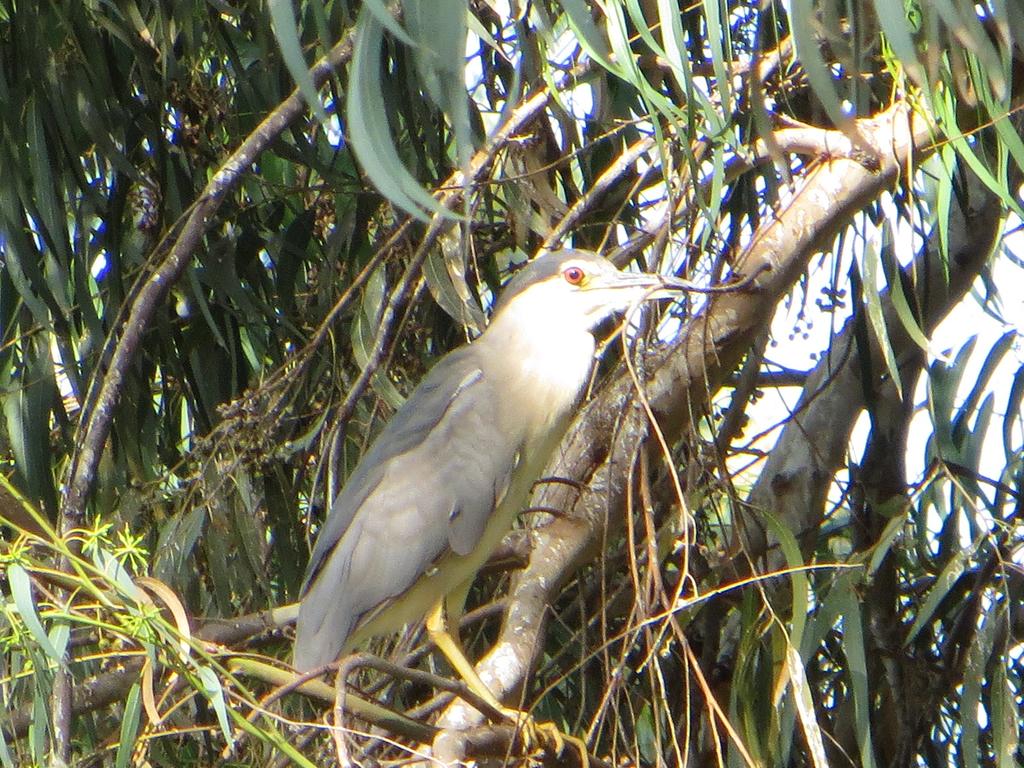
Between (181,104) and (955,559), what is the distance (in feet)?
4.99

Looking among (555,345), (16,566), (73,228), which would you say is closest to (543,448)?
(555,345)

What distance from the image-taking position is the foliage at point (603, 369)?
2.10 m

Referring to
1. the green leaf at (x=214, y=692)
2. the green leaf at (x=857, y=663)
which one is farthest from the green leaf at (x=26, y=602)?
the green leaf at (x=857, y=663)

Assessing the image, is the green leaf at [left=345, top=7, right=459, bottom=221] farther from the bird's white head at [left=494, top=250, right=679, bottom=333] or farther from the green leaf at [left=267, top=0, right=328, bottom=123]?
the bird's white head at [left=494, top=250, right=679, bottom=333]

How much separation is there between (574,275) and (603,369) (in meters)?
0.60

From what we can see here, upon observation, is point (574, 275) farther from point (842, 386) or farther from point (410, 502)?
point (842, 386)

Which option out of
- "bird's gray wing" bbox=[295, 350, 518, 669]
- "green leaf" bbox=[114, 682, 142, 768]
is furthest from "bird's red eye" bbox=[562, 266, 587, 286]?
"green leaf" bbox=[114, 682, 142, 768]

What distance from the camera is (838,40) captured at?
1.31 meters

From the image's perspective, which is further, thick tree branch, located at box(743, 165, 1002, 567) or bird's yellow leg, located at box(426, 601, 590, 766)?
thick tree branch, located at box(743, 165, 1002, 567)

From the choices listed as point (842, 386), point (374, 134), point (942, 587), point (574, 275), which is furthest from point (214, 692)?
point (842, 386)

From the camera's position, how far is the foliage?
A: 2.10 meters

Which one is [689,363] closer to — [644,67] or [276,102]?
[644,67]

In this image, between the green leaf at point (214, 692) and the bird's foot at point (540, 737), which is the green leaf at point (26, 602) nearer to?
the green leaf at point (214, 692)

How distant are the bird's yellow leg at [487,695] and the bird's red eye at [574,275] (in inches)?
23.5
